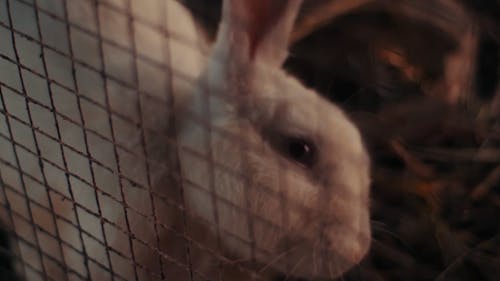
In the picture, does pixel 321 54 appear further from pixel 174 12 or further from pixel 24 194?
pixel 24 194

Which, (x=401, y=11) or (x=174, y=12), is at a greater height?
(x=174, y=12)

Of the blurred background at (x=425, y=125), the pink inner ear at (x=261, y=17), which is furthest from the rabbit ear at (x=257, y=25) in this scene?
the blurred background at (x=425, y=125)

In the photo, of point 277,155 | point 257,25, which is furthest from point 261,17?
point 277,155

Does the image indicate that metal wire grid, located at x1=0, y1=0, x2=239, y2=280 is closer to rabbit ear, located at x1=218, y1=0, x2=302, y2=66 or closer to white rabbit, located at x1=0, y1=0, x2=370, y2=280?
white rabbit, located at x1=0, y1=0, x2=370, y2=280

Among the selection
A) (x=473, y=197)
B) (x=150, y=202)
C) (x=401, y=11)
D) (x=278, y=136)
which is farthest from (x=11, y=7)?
(x=473, y=197)

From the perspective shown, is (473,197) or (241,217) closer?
(241,217)

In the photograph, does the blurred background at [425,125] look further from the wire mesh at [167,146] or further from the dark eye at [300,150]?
the dark eye at [300,150]

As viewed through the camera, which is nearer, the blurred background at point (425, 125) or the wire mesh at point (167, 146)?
the wire mesh at point (167, 146)

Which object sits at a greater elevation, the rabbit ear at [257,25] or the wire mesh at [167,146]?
the rabbit ear at [257,25]

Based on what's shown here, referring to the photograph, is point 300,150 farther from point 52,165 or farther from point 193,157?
point 52,165
